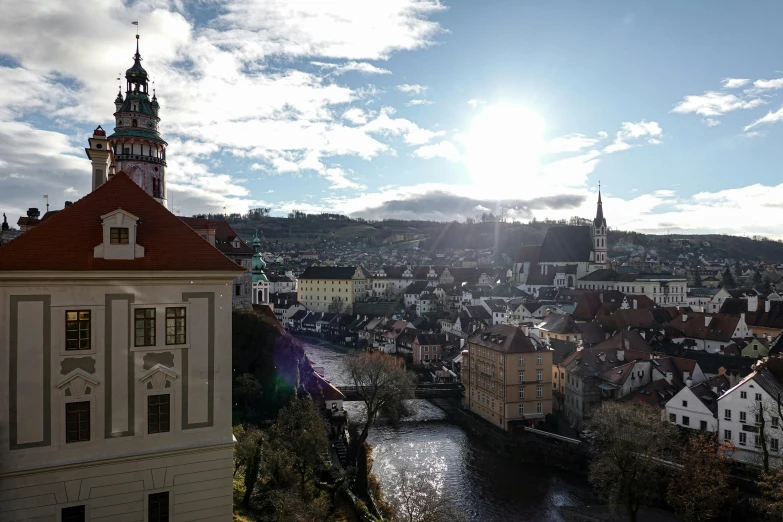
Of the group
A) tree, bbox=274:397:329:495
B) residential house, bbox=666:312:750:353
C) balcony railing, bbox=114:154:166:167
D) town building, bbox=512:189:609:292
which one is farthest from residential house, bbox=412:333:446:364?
town building, bbox=512:189:609:292

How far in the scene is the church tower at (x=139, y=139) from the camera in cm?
3328

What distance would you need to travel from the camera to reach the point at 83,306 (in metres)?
10.7

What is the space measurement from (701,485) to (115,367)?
22.5 m

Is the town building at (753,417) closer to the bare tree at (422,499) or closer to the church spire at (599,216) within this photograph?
the bare tree at (422,499)

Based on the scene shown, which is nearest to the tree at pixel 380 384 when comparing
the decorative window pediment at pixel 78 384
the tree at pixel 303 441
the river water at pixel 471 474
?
the river water at pixel 471 474

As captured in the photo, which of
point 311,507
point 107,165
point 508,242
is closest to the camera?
point 107,165

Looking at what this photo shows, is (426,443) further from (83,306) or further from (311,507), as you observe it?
(83,306)

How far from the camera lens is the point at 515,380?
1426 inches

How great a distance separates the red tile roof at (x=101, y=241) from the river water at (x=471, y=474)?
61.7 feet

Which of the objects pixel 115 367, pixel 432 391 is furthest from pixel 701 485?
pixel 432 391

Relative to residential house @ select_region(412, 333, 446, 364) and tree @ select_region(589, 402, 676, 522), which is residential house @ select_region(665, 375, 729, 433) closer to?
tree @ select_region(589, 402, 676, 522)

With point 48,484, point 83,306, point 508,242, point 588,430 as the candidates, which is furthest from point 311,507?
point 508,242

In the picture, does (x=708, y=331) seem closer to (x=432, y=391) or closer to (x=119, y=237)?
(x=432, y=391)

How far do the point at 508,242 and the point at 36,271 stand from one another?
7317 inches
